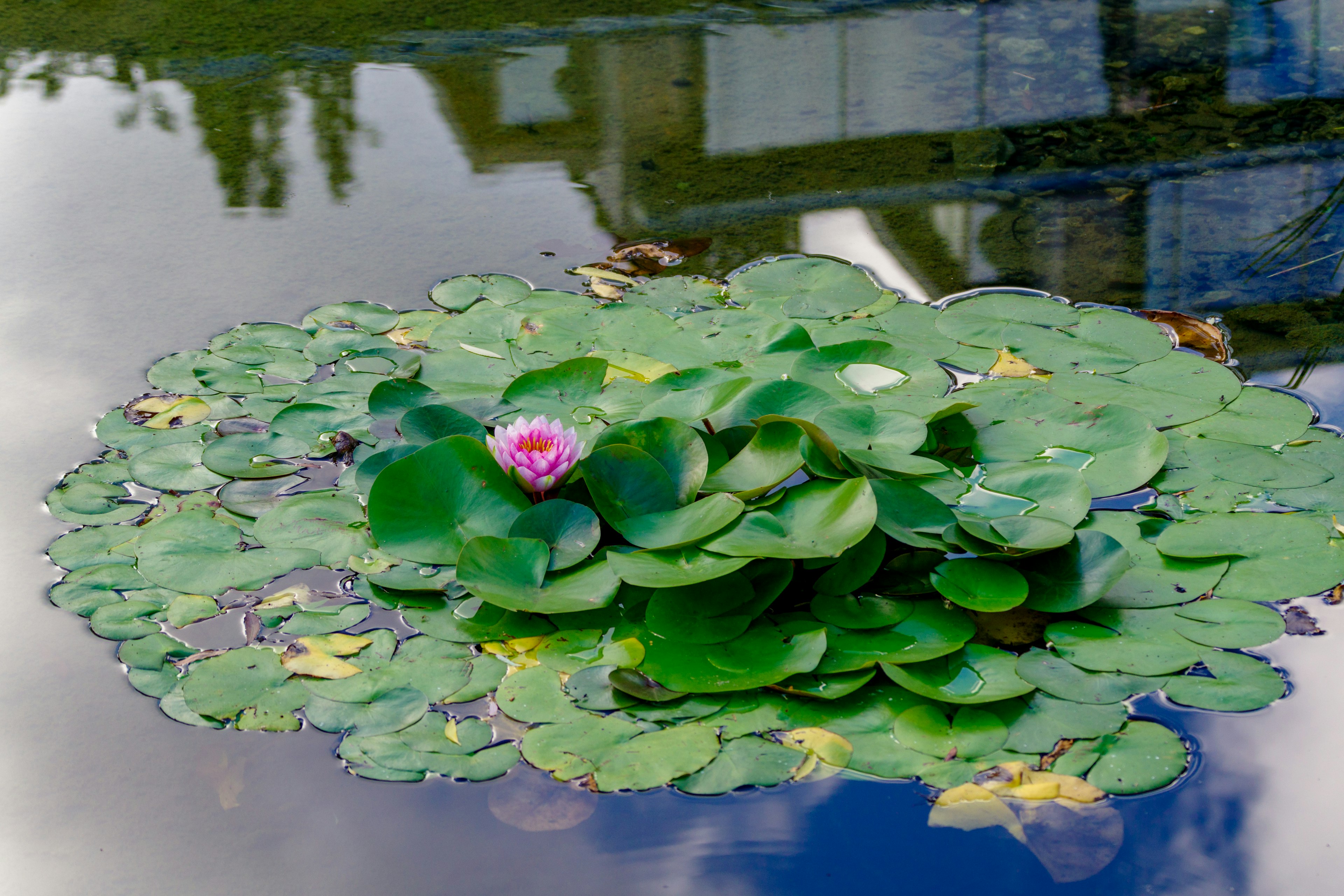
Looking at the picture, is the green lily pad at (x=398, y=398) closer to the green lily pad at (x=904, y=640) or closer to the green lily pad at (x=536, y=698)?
the green lily pad at (x=536, y=698)

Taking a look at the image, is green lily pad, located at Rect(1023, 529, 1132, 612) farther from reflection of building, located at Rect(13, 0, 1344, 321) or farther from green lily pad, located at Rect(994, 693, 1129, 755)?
reflection of building, located at Rect(13, 0, 1344, 321)

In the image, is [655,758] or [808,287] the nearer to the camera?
[655,758]

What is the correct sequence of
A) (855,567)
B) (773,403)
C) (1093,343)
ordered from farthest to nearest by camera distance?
1. (1093,343)
2. (773,403)
3. (855,567)

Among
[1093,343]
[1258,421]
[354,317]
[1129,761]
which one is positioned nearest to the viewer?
[1129,761]

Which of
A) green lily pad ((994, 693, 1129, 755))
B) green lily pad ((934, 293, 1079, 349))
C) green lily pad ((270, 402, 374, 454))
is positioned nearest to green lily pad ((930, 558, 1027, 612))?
green lily pad ((994, 693, 1129, 755))

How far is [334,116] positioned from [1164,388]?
99.6 inches

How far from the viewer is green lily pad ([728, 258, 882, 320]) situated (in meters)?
2.21

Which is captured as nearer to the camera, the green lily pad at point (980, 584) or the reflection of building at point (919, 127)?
the green lily pad at point (980, 584)

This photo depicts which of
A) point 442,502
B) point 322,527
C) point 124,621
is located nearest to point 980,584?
point 442,502

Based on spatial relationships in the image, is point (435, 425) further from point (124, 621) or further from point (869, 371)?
point (869, 371)

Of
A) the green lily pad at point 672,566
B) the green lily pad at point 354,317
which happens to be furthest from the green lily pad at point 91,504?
the green lily pad at point 672,566

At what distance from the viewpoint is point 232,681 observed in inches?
56.8

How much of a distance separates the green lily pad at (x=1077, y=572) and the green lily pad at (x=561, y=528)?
2.21 feet

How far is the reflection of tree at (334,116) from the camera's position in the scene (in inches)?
112
